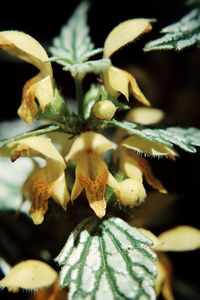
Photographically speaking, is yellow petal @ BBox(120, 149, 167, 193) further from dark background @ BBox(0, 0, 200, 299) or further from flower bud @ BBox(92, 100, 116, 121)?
dark background @ BBox(0, 0, 200, 299)

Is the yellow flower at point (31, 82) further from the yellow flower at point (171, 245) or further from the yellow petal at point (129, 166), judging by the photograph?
the yellow flower at point (171, 245)

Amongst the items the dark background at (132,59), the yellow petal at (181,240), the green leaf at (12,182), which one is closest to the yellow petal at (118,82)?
the yellow petal at (181,240)

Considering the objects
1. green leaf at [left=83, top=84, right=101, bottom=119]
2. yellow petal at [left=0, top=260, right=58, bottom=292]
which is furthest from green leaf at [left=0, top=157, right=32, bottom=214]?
green leaf at [left=83, top=84, right=101, bottom=119]

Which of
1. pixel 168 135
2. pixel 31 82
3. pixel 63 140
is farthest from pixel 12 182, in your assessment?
pixel 168 135

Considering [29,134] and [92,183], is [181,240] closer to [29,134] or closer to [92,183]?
[92,183]

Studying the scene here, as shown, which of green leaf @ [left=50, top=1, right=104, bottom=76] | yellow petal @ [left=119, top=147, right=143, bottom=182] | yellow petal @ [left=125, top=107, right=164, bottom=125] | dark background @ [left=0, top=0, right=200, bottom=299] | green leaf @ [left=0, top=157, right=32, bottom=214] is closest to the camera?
yellow petal @ [left=119, top=147, right=143, bottom=182]
